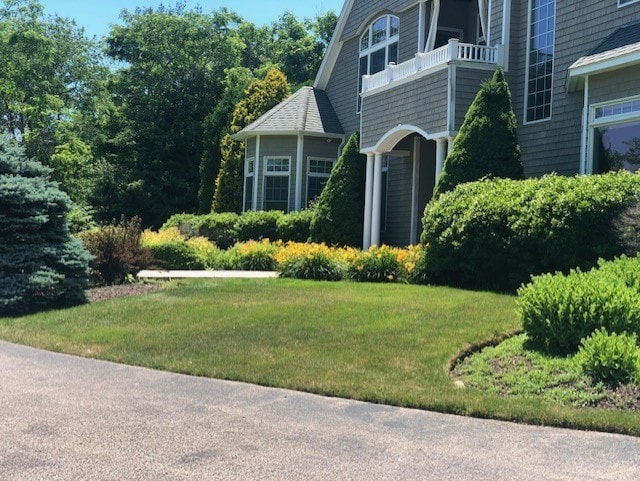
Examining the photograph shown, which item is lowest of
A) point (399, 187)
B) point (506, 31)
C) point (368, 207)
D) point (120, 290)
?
point (120, 290)

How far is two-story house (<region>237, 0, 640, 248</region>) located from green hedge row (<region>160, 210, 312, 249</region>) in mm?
2018

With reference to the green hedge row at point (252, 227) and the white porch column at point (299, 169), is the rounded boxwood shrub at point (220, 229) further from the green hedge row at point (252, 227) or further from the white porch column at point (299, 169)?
the white porch column at point (299, 169)

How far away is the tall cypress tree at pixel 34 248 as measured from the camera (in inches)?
458

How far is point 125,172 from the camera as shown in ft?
119

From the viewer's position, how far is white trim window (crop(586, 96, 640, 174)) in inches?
503

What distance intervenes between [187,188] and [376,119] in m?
19.4

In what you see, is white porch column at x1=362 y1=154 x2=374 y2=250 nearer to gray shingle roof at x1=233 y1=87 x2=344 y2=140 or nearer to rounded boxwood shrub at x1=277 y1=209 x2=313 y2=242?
rounded boxwood shrub at x1=277 y1=209 x2=313 y2=242

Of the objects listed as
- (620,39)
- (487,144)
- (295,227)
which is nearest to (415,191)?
(295,227)

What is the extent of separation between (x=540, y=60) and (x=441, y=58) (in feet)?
7.68

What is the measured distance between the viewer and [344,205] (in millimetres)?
20719

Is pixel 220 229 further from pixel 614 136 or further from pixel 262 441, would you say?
pixel 262 441

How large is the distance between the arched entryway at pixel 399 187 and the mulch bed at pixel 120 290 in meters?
7.71

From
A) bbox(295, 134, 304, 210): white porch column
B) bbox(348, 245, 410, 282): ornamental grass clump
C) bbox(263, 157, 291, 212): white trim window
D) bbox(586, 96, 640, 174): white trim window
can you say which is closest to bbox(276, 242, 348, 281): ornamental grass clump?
bbox(348, 245, 410, 282): ornamental grass clump

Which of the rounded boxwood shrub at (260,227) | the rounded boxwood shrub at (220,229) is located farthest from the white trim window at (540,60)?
the rounded boxwood shrub at (220,229)
